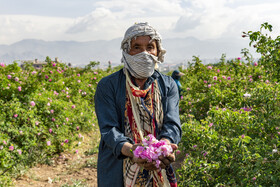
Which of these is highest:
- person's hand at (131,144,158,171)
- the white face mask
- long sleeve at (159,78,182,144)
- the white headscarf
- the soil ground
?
the white headscarf

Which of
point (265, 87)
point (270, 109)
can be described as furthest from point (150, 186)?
point (265, 87)

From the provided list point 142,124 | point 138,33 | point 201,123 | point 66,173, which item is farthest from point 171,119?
point 66,173

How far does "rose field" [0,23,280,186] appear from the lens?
282cm

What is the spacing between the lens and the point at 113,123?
1.75m

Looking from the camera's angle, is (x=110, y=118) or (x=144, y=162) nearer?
(x=144, y=162)

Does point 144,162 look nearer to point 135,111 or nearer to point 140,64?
point 135,111

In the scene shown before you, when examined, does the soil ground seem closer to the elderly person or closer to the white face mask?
the elderly person

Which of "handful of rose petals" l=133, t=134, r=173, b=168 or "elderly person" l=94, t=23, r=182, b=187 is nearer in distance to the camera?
"handful of rose petals" l=133, t=134, r=173, b=168

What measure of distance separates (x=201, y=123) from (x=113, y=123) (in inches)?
118

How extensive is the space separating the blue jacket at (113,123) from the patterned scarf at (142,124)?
37mm

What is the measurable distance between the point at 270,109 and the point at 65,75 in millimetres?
7309

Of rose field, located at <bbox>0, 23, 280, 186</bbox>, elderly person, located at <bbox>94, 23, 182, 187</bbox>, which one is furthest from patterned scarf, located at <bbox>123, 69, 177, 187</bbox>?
rose field, located at <bbox>0, 23, 280, 186</bbox>

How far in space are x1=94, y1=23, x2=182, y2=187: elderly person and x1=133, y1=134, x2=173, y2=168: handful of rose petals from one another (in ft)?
0.34

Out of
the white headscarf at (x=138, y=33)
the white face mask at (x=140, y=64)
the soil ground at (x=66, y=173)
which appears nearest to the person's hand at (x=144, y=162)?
the white face mask at (x=140, y=64)
